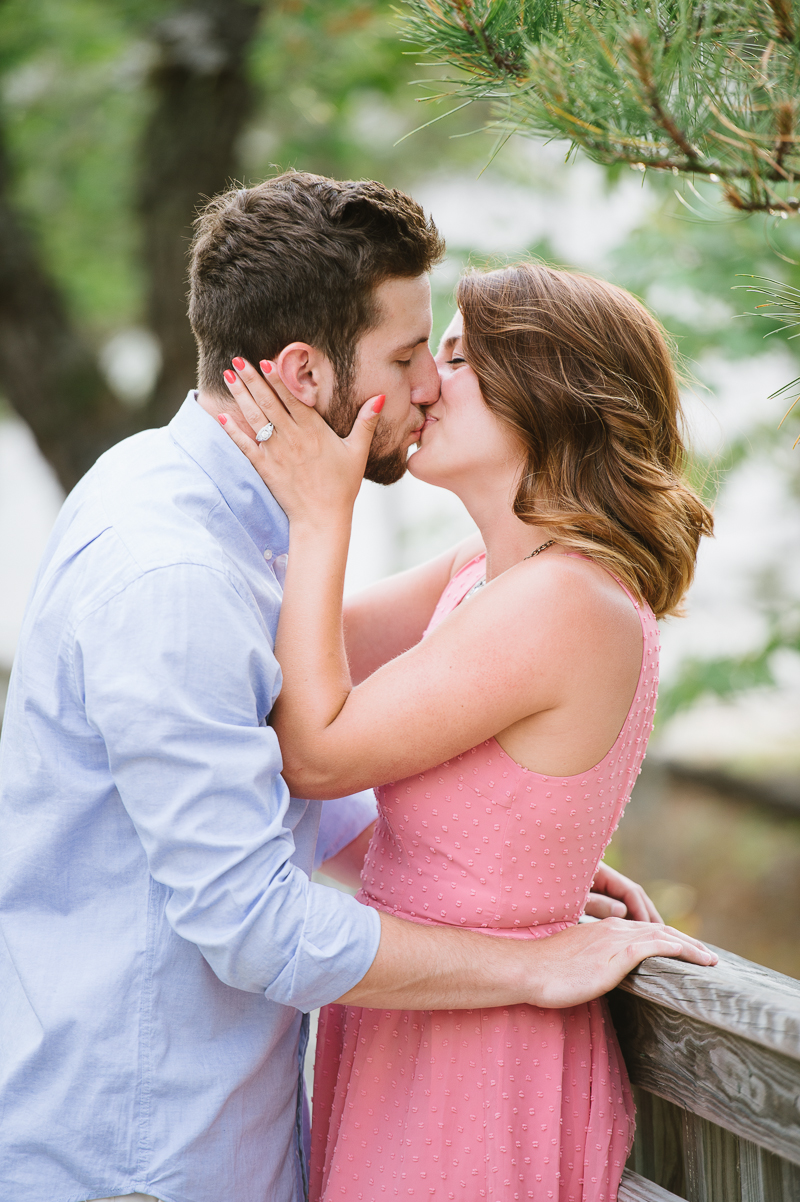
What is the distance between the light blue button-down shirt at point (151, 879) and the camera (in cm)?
138

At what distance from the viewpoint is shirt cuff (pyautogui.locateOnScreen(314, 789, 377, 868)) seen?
217 centimetres

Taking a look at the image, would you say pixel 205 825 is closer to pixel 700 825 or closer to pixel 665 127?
pixel 665 127

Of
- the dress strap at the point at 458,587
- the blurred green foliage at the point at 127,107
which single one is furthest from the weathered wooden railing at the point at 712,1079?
the blurred green foliage at the point at 127,107

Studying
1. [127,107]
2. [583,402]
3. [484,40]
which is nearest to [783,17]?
[484,40]

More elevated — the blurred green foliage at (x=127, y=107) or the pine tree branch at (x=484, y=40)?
the pine tree branch at (x=484, y=40)

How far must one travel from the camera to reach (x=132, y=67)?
4.91 m

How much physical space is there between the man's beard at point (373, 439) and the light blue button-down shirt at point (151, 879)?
1.00ft

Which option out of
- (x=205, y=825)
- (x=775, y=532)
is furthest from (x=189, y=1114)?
(x=775, y=532)

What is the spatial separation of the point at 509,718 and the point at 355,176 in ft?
21.6

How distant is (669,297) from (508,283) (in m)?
2.09

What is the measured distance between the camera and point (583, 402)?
5.76 ft

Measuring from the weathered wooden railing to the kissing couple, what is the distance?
52mm

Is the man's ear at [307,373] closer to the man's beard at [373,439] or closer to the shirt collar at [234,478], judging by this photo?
the man's beard at [373,439]

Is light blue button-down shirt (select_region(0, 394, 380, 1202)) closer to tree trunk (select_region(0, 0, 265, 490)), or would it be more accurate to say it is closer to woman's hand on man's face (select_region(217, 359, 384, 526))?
woman's hand on man's face (select_region(217, 359, 384, 526))
